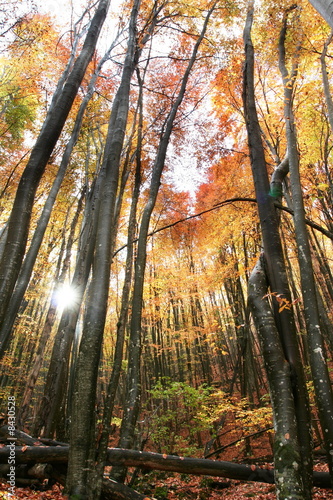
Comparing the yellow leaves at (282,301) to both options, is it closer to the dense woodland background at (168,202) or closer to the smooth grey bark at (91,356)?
the dense woodland background at (168,202)

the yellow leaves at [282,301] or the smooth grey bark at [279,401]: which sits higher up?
the yellow leaves at [282,301]

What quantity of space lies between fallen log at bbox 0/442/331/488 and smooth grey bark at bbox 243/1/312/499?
7.72 ft

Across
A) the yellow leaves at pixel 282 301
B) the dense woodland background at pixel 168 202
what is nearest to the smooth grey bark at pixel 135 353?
the dense woodland background at pixel 168 202

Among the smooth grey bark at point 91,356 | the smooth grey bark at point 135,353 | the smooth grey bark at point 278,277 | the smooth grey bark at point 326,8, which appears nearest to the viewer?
the smooth grey bark at point 326,8

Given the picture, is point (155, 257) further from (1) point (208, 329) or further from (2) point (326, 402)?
(2) point (326, 402)

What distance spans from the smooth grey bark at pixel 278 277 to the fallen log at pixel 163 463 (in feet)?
7.72

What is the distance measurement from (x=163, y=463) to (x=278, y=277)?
12.6 feet

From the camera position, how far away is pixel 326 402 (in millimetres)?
3312

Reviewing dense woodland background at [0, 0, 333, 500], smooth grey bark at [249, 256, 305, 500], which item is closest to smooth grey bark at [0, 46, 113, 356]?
dense woodland background at [0, 0, 333, 500]

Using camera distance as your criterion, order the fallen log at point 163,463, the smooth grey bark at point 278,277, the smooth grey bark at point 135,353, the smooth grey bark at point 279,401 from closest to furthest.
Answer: the smooth grey bark at point 279,401
the smooth grey bark at point 278,277
the fallen log at point 163,463
the smooth grey bark at point 135,353

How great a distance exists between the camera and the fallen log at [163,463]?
4.27 meters

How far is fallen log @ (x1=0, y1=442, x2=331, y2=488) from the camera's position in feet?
14.0

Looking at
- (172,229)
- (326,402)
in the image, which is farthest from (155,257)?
(326,402)

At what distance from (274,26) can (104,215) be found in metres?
6.77
